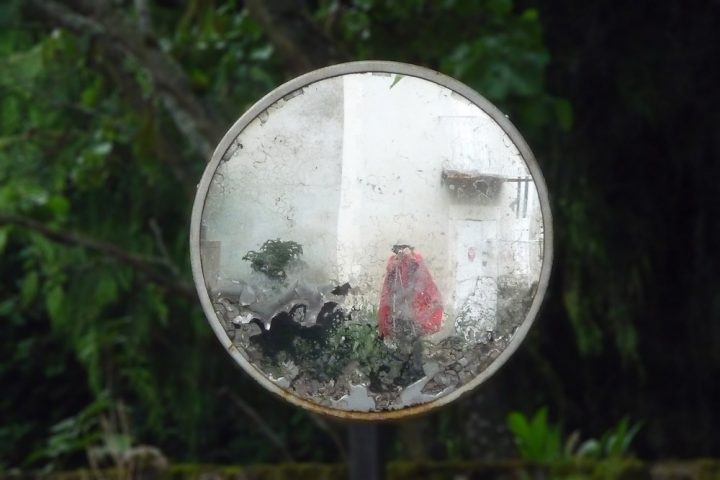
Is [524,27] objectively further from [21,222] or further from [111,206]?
[111,206]

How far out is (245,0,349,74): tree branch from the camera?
357cm

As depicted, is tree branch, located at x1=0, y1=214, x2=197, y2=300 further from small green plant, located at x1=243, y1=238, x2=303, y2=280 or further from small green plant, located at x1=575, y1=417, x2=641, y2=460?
small green plant, located at x1=243, y1=238, x2=303, y2=280

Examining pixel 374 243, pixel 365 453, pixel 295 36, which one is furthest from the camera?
pixel 295 36

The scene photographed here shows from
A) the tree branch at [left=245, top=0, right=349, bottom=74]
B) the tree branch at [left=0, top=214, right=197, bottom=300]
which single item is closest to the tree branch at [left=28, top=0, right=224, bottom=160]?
the tree branch at [left=245, top=0, right=349, bottom=74]

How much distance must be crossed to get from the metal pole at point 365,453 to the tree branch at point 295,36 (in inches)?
89.6

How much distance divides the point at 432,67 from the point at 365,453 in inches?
104

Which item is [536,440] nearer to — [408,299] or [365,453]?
[365,453]

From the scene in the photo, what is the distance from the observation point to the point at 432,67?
153 inches

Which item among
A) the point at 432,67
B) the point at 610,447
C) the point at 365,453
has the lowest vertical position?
the point at 610,447

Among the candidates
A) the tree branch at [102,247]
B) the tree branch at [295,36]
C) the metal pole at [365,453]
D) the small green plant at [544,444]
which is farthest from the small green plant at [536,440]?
the metal pole at [365,453]

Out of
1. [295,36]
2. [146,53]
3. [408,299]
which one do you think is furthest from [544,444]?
[408,299]

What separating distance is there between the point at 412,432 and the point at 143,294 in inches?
65.0

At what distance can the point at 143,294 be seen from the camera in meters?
4.82

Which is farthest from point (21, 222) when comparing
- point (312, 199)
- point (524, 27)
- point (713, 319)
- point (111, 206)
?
point (713, 319)
